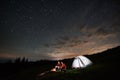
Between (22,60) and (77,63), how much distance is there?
80.4 meters

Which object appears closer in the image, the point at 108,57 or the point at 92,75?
the point at 92,75

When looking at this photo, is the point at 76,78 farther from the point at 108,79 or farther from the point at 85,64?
the point at 85,64

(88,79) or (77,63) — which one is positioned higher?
(77,63)

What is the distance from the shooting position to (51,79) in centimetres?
2147

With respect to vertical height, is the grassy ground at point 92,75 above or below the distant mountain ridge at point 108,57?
below

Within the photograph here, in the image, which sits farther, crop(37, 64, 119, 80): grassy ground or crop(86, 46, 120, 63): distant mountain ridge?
crop(86, 46, 120, 63): distant mountain ridge

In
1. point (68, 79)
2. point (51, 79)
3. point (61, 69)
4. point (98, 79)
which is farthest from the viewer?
point (61, 69)

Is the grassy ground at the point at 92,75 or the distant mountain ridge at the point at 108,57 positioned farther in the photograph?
the distant mountain ridge at the point at 108,57

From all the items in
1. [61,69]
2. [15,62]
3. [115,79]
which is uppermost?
[15,62]

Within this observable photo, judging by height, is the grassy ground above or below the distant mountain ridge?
below

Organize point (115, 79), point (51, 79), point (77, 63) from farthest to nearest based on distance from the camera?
point (77, 63), point (51, 79), point (115, 79)

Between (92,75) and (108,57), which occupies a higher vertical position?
(108,57)

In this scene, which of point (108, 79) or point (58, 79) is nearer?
point (108, 79)

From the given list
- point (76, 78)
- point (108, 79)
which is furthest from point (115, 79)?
point (76, 78)
